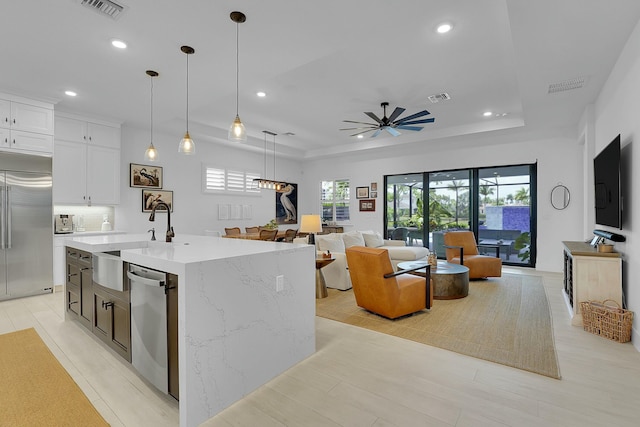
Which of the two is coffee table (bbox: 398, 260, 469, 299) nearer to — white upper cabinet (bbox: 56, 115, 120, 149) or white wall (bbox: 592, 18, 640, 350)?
white wall (bbox: 592, 18, 640, 350)

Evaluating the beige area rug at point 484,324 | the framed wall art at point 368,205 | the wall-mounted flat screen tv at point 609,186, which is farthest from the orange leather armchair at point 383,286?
the framed wall art at point 368,205

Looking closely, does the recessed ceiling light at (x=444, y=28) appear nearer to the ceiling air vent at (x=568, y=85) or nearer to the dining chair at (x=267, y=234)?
the ceiling air vent at (x=568, y=85)

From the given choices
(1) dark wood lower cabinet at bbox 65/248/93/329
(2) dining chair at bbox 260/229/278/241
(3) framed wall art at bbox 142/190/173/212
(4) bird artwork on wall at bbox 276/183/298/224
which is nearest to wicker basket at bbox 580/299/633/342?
(2) dining chair at bbox 260/229/278/241

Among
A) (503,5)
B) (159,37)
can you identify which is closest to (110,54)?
(159,37)

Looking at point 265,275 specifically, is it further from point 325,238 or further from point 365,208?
point 365,208

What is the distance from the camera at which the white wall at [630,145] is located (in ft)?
9.39

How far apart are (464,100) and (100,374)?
601 cm

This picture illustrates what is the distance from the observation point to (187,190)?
23.6ft

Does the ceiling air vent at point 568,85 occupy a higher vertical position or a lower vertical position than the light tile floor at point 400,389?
higher

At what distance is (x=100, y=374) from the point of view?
2.48 m

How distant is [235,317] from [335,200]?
7.83 metres

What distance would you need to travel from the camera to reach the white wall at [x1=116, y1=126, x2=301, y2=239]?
20.2 feet

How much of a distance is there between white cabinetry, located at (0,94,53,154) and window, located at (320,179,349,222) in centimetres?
676

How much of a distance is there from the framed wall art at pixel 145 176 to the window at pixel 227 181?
3.63 ft
